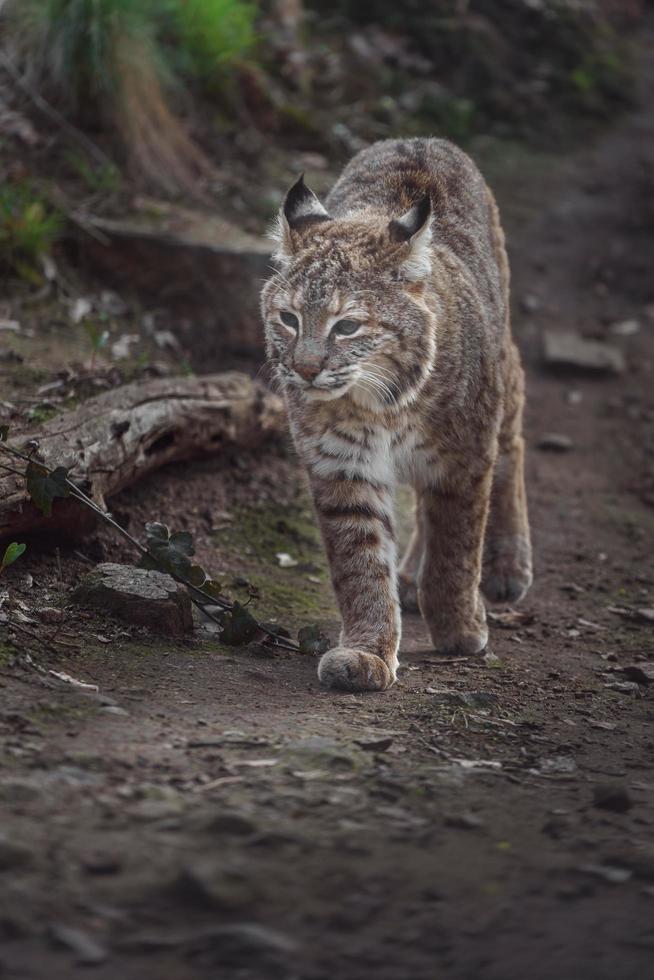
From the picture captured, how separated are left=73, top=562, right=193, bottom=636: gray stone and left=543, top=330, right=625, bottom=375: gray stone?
503 centimetres

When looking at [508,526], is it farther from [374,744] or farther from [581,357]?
[581,357]

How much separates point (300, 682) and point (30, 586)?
38.9 inches

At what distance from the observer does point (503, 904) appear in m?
2.65

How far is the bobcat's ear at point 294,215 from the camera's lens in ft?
14.8

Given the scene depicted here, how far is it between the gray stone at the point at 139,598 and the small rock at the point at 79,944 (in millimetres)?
1970

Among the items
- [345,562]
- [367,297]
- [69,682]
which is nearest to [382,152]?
[367,297]

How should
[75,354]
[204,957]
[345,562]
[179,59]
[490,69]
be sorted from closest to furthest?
[204,957] < [345,562] < [75,354] < [179,59] < [490,69]

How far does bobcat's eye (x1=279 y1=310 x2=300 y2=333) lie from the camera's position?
428 cm

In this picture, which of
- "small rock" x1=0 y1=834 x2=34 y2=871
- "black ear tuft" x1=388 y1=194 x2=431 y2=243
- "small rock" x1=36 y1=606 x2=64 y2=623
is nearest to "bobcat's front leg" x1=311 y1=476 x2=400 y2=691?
"black ear tuft" x1=388 y1=194 x2=431 y2=243

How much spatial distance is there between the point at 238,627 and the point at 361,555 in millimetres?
537

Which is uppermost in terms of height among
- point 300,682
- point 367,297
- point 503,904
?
point 367,297

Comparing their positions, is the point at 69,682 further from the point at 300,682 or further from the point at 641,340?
the point at 641,340

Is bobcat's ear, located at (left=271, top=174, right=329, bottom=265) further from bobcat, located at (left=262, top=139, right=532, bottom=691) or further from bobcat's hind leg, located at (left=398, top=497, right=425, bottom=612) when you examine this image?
bobcat's hind leg, located at (left=398, top=497, right=425, bottom=612)

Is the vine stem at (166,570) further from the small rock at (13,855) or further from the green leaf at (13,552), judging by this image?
the small rock at (13,855)
